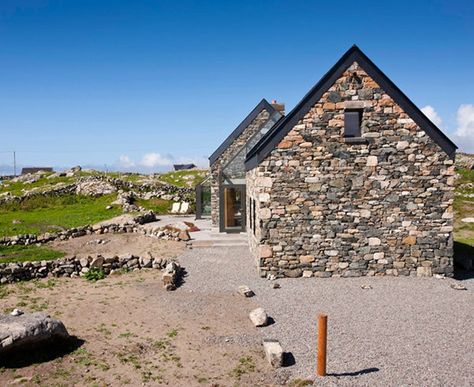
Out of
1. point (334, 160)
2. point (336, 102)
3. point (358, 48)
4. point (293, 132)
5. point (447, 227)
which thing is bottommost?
point (447, 227)

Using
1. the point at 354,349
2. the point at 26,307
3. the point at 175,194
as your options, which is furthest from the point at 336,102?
the point at 175,194

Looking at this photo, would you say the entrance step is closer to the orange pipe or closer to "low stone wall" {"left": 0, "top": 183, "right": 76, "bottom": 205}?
the orange pipe

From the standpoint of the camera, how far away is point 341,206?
1500 cm

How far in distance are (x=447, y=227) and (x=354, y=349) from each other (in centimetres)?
822

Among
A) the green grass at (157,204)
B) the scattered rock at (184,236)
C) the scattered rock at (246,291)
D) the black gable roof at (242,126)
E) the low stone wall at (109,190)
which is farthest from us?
the low stone wall at (109,190)

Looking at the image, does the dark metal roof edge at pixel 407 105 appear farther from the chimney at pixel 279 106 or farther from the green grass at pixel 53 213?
the green grass at pixel 53 213

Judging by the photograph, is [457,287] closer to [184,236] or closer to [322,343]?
[322,343]

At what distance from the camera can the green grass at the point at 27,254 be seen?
17.9 m

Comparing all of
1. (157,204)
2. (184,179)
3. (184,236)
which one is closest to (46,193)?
(157,204)

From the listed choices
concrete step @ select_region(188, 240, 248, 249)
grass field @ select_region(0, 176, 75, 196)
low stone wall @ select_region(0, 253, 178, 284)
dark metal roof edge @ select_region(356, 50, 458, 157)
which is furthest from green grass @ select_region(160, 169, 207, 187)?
dark metal roof edge @ select_region(356, 50, 458, 157)

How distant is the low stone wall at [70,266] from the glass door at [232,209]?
259 inches

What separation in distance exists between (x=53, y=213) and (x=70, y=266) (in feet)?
69.1

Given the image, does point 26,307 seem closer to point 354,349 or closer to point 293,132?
point 354,349

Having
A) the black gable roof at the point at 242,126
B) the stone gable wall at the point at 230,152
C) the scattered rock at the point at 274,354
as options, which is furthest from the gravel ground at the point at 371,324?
the black gable roof at the point at 242,126
